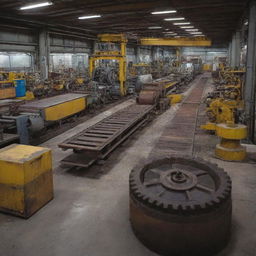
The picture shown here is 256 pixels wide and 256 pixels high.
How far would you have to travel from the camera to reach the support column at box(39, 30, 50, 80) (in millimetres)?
17141

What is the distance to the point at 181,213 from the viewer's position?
2.96m

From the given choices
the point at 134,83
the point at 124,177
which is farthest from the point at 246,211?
the point at 134,83

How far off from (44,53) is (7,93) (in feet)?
15.0

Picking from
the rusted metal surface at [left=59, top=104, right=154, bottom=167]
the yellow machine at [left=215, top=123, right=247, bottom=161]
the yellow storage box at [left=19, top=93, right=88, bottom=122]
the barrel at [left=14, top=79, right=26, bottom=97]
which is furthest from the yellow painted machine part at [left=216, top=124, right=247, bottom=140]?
the barrel at [left=14, top=79, right=26, bottom=97]

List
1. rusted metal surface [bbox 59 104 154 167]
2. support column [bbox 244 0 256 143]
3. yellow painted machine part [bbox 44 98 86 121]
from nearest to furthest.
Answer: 1. rusted metal surface [bbox 59 104 154 167]
2. support column [bbox 244 0 256 143]
3. yellow painted machine part [bbox 44 98 86 121]

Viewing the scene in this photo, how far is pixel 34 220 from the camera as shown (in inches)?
Result: 152

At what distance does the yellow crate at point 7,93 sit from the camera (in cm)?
1419

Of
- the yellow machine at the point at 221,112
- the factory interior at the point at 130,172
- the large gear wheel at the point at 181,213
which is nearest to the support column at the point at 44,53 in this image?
the factory interior at the point at 130,172

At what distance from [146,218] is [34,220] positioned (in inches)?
70.8

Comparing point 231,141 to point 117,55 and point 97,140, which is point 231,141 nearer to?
point 97,140

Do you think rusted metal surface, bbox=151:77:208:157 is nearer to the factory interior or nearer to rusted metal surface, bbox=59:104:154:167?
the factory interior

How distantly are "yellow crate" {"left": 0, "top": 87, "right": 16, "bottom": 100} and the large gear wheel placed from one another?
507 inches

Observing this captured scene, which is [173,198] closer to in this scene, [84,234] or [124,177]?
[84,234]

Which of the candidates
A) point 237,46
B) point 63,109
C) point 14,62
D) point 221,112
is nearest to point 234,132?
point 221,112
